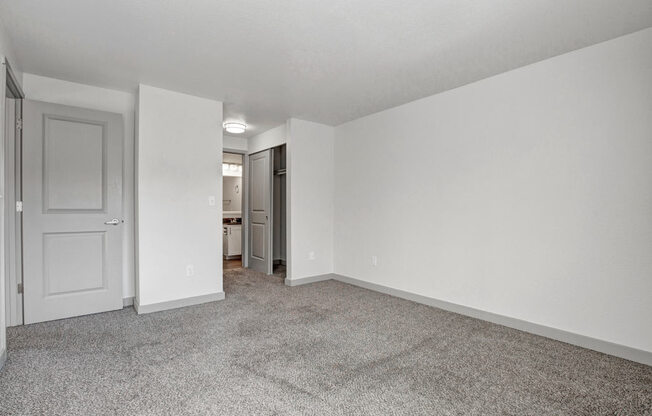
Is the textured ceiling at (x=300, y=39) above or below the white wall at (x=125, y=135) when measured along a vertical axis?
above

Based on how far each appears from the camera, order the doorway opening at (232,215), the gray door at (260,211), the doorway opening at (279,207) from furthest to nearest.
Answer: the doorway opening at (232,215) < the doorway opening at (279,207) < the gray door at (260,211)

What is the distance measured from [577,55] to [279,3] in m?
2.44

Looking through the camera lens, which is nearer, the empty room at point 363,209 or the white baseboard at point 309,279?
the empty room at point 363,209

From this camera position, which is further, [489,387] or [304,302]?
[304,302]

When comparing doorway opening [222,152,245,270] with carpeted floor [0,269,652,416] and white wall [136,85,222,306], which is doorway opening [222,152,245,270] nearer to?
white wall [136,85,222,306]

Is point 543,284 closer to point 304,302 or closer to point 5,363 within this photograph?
point 304,302

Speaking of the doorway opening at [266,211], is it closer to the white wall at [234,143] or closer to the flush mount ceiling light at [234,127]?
the white wall at [234,143]

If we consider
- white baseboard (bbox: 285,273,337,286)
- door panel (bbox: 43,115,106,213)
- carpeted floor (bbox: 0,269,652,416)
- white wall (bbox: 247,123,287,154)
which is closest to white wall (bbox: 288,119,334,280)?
white baseboard (bbox: 285,273,337,286)

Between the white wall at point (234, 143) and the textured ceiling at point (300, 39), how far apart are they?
218 cm

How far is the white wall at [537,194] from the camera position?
8.14ft

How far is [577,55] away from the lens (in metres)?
2.72

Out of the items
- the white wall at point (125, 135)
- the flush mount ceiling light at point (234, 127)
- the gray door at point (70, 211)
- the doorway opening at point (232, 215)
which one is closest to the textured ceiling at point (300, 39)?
the white wall at point (125, 135)

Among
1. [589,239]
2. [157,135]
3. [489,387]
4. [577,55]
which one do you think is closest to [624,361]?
[589,239]

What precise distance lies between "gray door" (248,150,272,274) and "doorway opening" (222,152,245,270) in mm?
273
